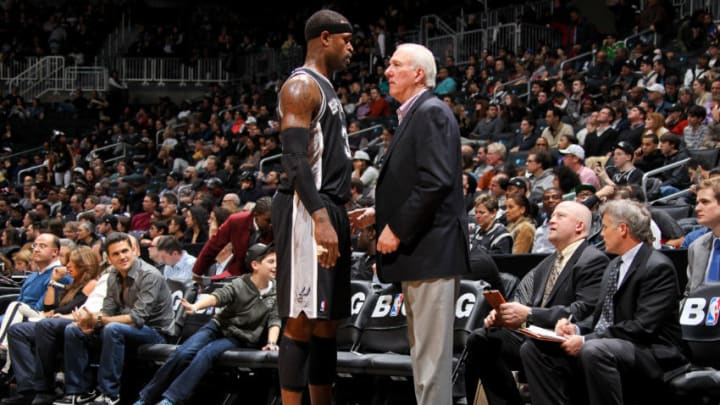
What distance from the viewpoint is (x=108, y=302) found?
7684mm

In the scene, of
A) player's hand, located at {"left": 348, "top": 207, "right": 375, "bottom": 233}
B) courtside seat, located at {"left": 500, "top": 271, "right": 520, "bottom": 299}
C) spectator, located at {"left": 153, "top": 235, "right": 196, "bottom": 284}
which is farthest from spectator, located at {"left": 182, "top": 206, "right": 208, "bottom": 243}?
player's hand, located at {"left": 348, "top": 207, "right": 375, "bottom": 233}

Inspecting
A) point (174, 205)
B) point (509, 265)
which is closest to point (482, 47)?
point (174, 205)

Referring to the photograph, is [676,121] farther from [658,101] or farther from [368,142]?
[368,142]

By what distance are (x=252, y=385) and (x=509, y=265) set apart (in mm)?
2016

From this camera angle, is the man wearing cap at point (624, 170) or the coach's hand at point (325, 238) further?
the man wearing cap at point (624, 170)

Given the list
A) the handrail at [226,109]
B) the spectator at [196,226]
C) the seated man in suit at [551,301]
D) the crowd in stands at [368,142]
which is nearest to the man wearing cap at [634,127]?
the crowd in stands at [368,142]

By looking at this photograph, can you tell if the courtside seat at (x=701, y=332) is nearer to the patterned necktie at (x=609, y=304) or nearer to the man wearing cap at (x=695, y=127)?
the patterned necktie at (x=609, y=304)

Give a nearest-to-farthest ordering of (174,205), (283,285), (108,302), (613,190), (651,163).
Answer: (283,285)
(108,302)
(613,190)
(651,163)
(174,205)

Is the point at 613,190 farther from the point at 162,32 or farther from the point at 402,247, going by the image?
the point at 162,32

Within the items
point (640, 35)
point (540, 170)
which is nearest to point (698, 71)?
point (640, 35)

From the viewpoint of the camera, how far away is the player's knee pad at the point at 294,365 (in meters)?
4.48

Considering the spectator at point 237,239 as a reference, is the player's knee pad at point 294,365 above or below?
below

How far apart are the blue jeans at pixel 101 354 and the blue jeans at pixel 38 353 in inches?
9.1

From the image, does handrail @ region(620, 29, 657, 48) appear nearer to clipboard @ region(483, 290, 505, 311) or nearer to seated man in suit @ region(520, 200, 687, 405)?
seated man in suit @ region(520, 200, 687, 405)
